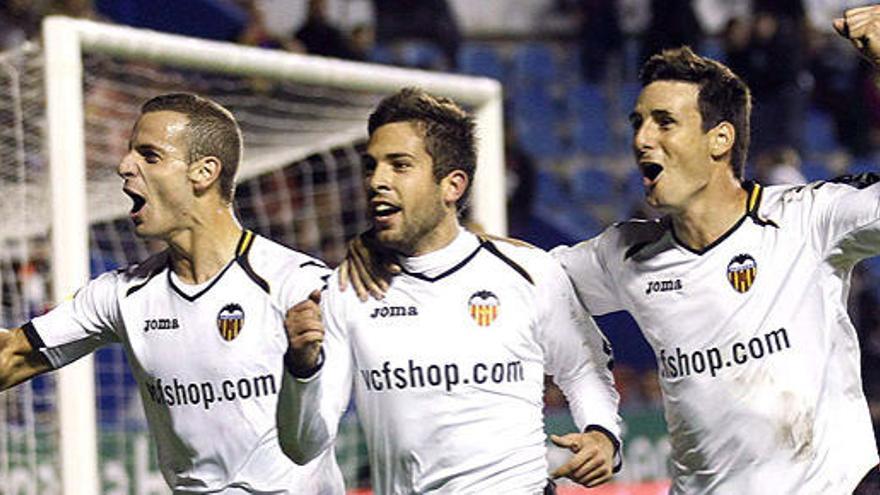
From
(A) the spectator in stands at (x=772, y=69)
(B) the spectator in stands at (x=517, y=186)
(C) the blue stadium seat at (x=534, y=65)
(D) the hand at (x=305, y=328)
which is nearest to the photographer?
(D) the hand at (x=305, y=328)

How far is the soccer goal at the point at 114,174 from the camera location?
7.67 m

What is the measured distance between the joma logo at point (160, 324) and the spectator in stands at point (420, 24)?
29.7 feet

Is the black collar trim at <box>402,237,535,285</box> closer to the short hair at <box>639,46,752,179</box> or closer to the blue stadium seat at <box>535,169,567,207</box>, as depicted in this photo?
the short hair at <box>639,46,752,179</box>

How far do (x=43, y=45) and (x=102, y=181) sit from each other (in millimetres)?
1927

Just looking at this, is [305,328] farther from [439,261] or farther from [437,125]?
[437,125]

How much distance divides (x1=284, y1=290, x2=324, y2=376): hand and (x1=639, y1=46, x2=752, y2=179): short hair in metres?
1.34

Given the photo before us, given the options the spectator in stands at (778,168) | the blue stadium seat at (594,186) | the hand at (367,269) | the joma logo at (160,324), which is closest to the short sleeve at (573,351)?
the hand at (367,269)

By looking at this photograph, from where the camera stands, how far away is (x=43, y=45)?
7.74m

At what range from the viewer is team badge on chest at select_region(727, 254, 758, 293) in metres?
5.52

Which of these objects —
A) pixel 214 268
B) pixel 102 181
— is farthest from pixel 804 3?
pixel 214 268

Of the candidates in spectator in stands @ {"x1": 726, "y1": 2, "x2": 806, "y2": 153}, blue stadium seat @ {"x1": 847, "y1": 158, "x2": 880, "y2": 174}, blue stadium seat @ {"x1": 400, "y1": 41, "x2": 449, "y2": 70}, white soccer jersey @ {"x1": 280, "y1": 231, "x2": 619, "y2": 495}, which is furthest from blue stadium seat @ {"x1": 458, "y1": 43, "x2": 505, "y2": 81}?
white soccer jersey @ {"x1": 280, "y1": 231, "x2": 619, "y2": 495}

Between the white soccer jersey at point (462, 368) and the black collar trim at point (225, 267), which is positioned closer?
the white soccer jersey at point (462, 368)

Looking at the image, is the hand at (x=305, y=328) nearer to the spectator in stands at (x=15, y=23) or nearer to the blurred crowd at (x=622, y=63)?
the spectator in stands at (x=15, y=23)

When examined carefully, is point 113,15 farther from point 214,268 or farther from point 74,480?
point 214,268
